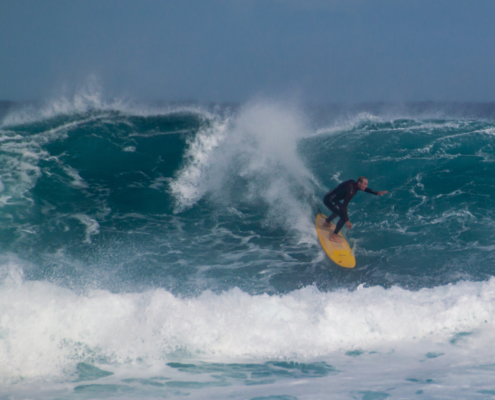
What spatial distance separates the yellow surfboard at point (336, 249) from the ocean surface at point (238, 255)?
0.22m

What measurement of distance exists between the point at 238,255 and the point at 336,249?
7.86 ft

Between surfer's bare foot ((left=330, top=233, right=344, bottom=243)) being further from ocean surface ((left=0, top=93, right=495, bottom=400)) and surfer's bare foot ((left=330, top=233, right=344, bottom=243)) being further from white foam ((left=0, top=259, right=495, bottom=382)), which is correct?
white foam ((left=0, top=259, right=495, bottom=382))

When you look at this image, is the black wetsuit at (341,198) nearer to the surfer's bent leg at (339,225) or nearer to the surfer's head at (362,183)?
the surfer's bent leg at (339,225)

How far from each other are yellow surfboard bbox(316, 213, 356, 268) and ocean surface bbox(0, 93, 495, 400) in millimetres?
223

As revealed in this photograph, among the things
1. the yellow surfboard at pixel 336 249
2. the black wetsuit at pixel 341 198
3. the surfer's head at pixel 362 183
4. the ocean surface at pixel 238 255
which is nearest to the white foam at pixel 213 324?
the ocean surface at pixel 238 255

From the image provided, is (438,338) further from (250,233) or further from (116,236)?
(116,236)

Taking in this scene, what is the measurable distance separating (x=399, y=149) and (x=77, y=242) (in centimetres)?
1078

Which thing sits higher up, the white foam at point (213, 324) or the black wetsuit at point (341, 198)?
the black wetsuit at point (341, 198)

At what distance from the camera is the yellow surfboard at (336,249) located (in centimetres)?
880

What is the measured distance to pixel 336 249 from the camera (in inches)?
357

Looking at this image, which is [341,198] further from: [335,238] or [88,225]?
[88,225]

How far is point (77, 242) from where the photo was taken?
368 inches

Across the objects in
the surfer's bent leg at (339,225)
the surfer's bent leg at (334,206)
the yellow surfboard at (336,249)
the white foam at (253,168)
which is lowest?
the yellow surfboard at (336,249)

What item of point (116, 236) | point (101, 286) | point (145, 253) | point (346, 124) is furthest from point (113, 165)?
point (346, 124)
